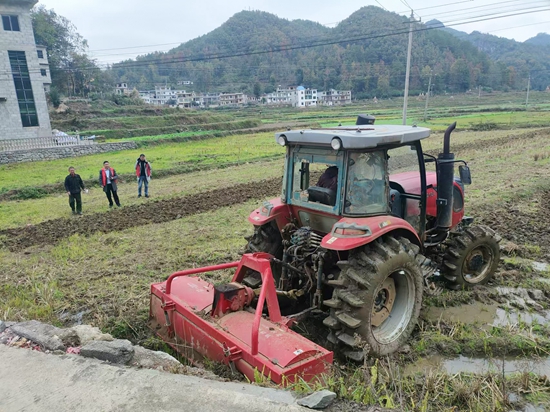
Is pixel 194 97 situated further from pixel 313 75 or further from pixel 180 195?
pixel 180 195

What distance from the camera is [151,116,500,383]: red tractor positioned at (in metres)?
3.49

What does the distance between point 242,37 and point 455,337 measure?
121285 millimetres

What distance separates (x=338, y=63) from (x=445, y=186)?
10109cm

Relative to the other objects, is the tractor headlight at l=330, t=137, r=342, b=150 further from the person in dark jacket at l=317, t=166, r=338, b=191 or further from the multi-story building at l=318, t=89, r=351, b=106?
the multi-story building at l=318, t=89, r=351, b=106

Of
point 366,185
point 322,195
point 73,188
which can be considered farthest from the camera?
point 73,188

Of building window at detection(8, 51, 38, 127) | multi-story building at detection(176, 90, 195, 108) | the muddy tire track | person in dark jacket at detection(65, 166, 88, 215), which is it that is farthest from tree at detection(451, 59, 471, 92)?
person in dark jacket at detection(65, 166, 88, 215)

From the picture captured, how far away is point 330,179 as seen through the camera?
4.11 meters

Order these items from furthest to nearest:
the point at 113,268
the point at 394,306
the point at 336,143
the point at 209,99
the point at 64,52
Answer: the point at 209,99
the point at 64,52
the point at 113,268
the point at 394,306
the point at 336,143

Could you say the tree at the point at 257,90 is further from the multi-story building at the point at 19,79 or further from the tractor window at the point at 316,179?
the tractor window at the point at 316,179

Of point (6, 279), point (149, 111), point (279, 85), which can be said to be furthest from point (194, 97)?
point (6, 279)

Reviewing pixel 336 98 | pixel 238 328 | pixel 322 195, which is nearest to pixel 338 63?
pixel 336 98

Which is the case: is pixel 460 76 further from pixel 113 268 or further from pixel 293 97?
pixel 113 268

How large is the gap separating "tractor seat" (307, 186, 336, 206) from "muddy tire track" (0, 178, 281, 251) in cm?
642

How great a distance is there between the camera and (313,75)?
10125 cm
